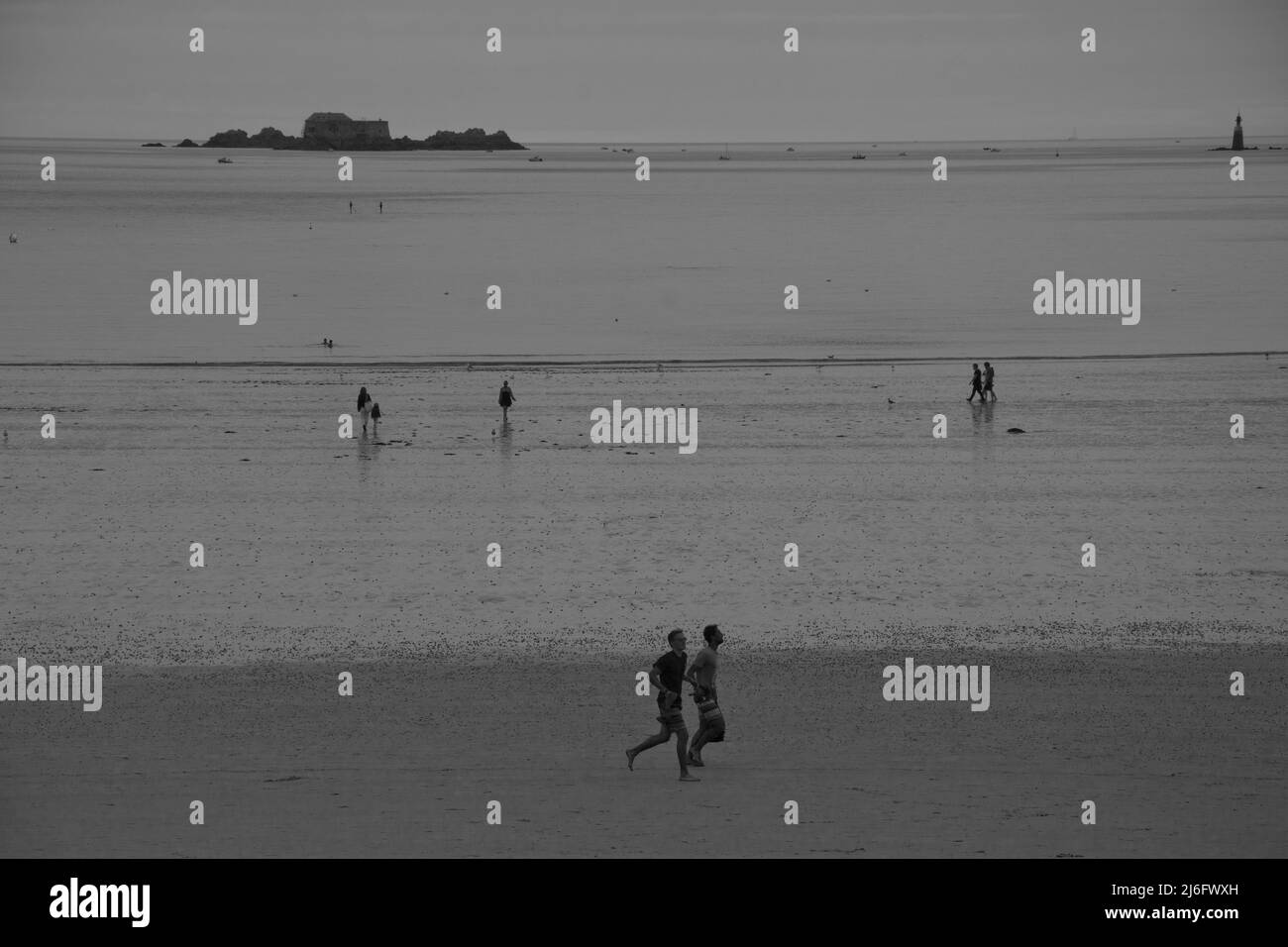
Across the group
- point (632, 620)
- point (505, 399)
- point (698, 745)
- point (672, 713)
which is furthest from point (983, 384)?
point (672, 713)

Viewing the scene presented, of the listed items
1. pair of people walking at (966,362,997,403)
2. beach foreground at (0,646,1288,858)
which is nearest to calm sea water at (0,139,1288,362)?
pair of people walking at (966,362,997,403)

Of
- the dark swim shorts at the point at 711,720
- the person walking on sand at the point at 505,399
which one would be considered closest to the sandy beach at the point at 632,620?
the dark swim shorts at the point at 711,720

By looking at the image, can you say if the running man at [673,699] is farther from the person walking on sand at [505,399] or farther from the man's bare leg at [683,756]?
the person walking on sand at [505,399]

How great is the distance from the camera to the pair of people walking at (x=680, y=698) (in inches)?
590

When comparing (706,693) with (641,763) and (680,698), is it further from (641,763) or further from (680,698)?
(641,763)

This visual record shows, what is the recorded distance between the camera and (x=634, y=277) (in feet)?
293

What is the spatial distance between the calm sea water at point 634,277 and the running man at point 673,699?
38.3 meters

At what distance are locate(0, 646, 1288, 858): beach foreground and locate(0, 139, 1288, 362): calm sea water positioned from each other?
34.5 meters

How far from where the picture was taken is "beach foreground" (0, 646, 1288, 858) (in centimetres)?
1352

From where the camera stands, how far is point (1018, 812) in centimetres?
1419

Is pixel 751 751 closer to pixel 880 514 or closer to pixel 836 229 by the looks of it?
pixel 880 514

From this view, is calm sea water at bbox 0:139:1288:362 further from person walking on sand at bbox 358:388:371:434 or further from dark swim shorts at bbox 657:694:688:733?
dark swim shorts at bbox 657:694:688:733
